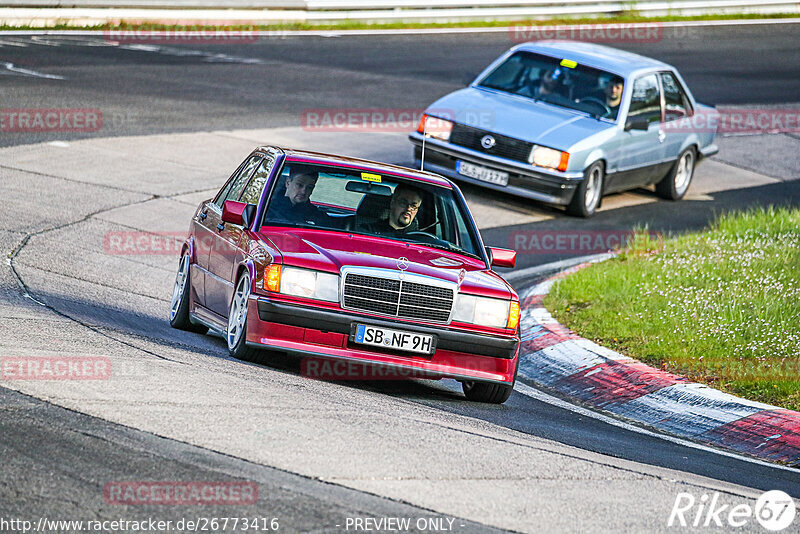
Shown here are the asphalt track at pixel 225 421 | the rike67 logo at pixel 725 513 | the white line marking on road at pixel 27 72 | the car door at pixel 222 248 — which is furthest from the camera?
the white line marking on road at pixel 27 72

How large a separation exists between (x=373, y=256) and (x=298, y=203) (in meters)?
0.96

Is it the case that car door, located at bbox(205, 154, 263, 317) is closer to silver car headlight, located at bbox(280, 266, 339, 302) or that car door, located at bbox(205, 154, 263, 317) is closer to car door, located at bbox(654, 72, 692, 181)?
silver car headlight, located at bbox(280, 266, 339, 302)

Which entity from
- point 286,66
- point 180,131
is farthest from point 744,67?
point 180,131

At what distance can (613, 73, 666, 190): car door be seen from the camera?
51.5ft

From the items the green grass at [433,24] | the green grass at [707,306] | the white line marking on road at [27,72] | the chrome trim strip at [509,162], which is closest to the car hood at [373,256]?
the green grass at [707,306]

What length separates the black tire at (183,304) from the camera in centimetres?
896

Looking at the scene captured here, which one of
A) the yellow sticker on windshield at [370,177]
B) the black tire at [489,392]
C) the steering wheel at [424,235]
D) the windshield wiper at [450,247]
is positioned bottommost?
the black tire at [489,392]

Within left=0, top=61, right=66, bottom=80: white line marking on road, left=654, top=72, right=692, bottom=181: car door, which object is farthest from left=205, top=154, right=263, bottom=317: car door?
left=0, top=61, right=66, bottom=80: white line marking on road

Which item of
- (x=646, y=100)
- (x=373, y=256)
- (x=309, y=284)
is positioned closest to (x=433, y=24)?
(x=646, y=100)

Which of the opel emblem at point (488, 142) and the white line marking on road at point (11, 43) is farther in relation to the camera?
the white line marking on road at point (11, 43)

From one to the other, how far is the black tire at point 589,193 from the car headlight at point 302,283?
794cm

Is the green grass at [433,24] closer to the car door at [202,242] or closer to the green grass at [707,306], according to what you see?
the green grass at [707,306]

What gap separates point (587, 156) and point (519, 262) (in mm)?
2205

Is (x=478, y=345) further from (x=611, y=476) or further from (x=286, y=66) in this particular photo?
(x=286, y=66)
